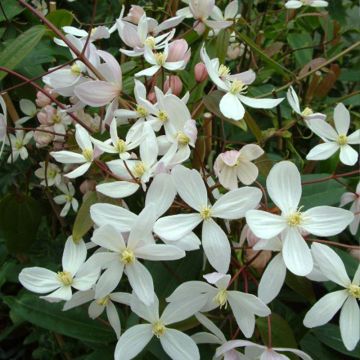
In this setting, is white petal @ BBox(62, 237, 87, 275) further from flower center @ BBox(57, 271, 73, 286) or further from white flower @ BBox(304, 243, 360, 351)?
white flower @ BBox(304, 243, 360, 351)

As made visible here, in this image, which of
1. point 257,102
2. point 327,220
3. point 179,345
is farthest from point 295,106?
point 179,345

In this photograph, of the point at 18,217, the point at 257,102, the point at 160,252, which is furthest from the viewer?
the point at 18,217

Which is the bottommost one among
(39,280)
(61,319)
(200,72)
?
(61,319)

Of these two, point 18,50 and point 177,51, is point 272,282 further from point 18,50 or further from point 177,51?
point 18,50

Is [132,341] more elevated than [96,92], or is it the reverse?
[96,92]

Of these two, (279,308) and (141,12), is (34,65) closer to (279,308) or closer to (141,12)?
(141,12)

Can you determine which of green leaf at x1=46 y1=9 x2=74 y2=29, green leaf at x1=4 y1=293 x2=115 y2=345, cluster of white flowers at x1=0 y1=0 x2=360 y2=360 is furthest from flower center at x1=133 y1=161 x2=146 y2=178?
green leaf at x1=46 y1=9 x2=74 y2=29

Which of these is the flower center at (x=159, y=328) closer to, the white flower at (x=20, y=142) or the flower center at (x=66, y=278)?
the flower center at (x=66, y=278)
